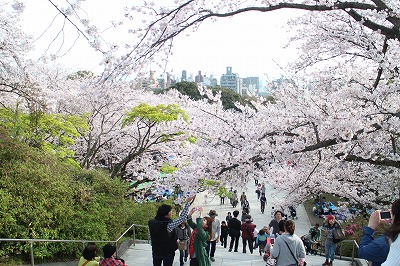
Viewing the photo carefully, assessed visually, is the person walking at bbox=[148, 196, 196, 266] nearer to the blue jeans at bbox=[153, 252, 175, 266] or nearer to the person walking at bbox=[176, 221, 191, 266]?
the blue jeans at bbox=[153, 252, 175, 266]

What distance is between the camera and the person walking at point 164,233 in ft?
16.2

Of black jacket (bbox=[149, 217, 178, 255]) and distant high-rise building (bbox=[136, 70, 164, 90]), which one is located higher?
distant high-rise building (bbox=[136, 70, 164, 90])

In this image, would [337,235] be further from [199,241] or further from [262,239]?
[199,241]

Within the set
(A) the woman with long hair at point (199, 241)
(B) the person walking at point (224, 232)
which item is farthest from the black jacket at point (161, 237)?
(B) the person walking at point (224, 232)

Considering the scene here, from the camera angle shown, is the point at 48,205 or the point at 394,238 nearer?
the point at 394,238

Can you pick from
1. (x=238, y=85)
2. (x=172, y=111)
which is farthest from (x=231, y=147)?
(x=238, y=85)

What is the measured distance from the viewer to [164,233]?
4.96 m

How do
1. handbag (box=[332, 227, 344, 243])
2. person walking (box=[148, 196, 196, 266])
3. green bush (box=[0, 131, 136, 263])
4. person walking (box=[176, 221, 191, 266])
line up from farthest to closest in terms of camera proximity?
handbag (box=[332, 227, 344, 243])
person walking (box=[176, 221, 191, 266])
green bush (box=[0, 131, 136, 263])
person walking (box=[148, 196, 196, 266])

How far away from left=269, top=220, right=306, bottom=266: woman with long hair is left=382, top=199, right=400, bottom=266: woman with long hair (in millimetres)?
1845

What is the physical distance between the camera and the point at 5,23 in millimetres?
10461

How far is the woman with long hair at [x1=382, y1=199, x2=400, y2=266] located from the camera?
93.5 inches

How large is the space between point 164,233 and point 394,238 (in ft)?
9.76

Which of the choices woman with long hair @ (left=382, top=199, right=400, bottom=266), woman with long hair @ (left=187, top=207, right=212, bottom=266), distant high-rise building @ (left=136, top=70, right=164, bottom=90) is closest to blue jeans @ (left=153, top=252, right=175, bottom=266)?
woman with long hair @ (left=187, top=207, right=212, bottom=266)

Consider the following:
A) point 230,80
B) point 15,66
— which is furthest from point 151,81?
point 230,80
